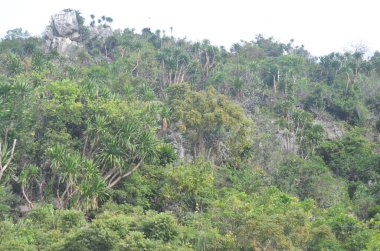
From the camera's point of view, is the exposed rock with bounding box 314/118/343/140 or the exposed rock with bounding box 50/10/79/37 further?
the exposed rock with bounding box 50/10/79/37

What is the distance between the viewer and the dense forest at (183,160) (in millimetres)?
18781

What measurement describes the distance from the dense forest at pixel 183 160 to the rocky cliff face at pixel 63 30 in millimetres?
10492

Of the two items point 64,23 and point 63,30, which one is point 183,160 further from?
point 64,23

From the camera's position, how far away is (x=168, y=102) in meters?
39.7

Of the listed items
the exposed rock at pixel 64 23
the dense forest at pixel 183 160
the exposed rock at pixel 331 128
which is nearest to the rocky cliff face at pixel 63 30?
the exposed rock at pixel 64 23

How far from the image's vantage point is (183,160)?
3456cm

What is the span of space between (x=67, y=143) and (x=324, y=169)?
52.1ft

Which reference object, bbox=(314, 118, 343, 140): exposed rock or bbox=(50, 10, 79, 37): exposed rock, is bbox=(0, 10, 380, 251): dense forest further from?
bbox=(50, 10, 79, 37): exposed rock

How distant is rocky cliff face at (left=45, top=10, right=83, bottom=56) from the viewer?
204ft

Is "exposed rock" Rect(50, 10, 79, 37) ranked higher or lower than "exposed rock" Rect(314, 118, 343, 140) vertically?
higher

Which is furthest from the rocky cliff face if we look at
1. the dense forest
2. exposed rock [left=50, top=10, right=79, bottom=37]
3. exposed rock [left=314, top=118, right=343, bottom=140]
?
exposed rock [left=314, top=118, right=343, bottom=140]

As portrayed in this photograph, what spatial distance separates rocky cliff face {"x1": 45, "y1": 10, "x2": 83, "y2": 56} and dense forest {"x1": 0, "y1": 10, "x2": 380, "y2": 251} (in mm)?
10492

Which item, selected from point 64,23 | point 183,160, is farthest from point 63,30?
point 183,160

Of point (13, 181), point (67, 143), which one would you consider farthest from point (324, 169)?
point (13, 181)
